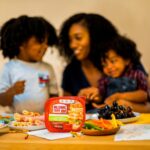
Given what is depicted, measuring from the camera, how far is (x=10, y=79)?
→ 1.55m

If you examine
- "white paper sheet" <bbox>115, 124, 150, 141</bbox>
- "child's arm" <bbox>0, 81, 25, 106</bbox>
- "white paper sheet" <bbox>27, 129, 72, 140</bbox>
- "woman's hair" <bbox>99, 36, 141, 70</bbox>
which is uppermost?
"woman's hair" <bbox>99, 36, 141, 70</bbox>

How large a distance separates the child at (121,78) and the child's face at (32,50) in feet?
0.95

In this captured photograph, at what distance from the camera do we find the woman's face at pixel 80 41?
1.70 metres

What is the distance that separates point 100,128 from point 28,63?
0.87 m

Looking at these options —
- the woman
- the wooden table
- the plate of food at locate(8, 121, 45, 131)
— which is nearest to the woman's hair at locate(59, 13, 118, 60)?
the woman

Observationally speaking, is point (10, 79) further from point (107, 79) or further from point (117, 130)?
point (117, 130)

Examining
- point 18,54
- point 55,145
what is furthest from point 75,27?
point 55,145

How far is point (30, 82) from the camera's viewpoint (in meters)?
1.58

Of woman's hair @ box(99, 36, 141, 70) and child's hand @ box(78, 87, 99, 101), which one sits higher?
woman's hair @ box(99, 36, 141, 70)

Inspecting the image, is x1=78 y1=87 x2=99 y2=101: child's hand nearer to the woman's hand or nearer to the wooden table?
the woman's hand

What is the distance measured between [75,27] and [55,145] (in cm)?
107

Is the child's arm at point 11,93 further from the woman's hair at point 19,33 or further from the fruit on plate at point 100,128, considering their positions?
the fruit on plate at point 100,128

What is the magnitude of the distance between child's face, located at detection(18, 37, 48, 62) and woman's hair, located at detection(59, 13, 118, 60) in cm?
19

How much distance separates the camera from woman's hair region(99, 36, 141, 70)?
159 cm
